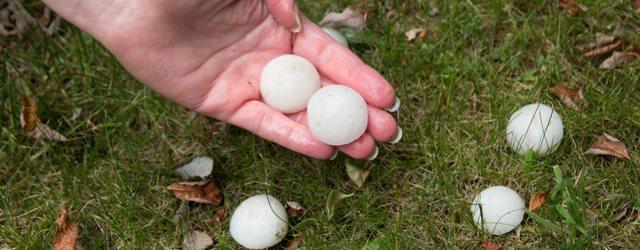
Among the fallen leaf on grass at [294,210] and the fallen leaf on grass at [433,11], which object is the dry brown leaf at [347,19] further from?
the fallen leaf on grass at [294,210]

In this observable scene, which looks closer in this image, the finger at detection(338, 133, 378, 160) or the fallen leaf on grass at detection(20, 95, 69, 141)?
the finger at detection(338, 133, 378, 160)

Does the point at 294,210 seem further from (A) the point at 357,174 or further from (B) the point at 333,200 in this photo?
(A) the point at 357,174

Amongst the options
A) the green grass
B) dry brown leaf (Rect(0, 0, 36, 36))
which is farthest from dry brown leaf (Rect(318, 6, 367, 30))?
dry brown leaf (Rect(0, 0, 36, 36))

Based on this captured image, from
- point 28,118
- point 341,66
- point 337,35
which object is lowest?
point 28,118

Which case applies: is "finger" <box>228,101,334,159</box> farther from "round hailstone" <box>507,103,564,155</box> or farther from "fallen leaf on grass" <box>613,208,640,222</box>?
"fallen leaf on grass" <box>613,208,640,222</box>

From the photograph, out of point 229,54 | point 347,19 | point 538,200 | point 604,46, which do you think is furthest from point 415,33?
point 538,200

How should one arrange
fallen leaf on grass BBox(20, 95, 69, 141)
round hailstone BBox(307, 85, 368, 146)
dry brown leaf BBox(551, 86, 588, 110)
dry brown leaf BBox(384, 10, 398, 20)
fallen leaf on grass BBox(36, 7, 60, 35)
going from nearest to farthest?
round hailstone BBox(307, 85, 368, 146) → dry brown leaf BBox(551, 86, 588, 110) → fallen leaf on grass BBox(20, 95, 69, 141) → dry brown leaf BBox(384, 10, 398, 20) → fallen leaf on grass BBox(36, 7, 60, 35)
